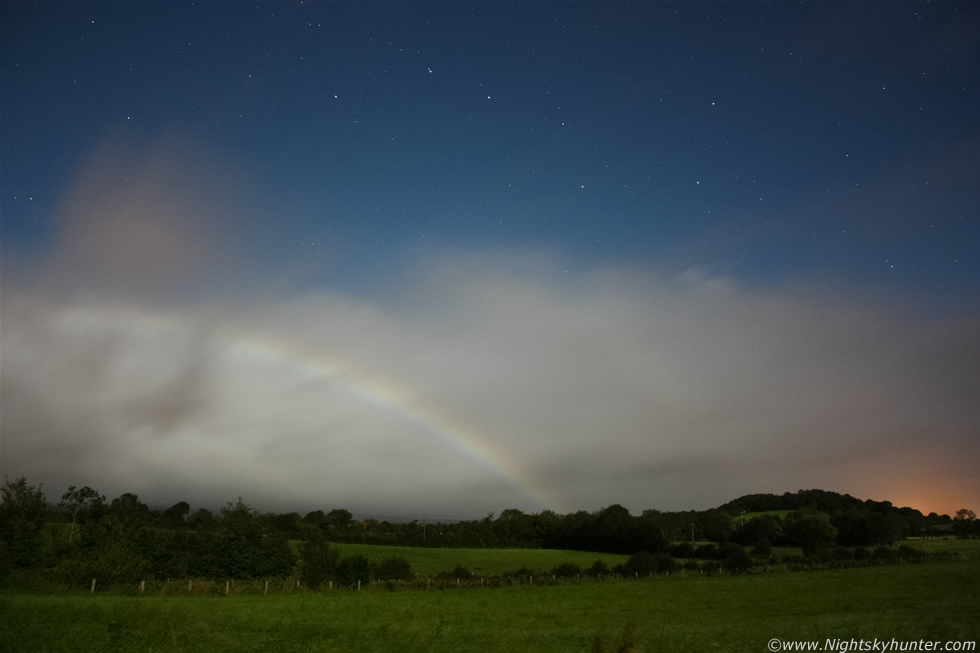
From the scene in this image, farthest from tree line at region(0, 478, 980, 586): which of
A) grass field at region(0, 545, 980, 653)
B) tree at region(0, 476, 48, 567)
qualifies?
grass field at region(0, 545, 980, 653)

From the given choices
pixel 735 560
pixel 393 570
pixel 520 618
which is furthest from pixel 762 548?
pixel 520 618

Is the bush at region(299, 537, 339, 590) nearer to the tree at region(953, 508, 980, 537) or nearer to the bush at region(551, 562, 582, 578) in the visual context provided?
the bush at region(551, 562, 582, 578)

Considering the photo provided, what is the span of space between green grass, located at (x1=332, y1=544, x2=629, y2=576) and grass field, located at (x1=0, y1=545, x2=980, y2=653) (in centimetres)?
2693

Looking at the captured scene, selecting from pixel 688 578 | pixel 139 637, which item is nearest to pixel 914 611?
pixel 139 637

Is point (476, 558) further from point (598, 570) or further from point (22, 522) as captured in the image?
point (22, 522)

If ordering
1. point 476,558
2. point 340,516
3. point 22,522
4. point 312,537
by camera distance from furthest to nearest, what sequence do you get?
1. point 340,516
2. point 476,558
3. point 312,537
4. point 22,522

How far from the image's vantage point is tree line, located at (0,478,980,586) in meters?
49.8

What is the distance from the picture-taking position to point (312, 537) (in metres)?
69.1

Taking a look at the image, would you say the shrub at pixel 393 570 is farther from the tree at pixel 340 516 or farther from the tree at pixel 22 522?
the tree at pixel 340 516

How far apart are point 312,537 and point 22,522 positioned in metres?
26.2

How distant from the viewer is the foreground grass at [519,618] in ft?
51.3

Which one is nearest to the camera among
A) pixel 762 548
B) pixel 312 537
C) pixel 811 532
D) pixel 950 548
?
pixel 312 537

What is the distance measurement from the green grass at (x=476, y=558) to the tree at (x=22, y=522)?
3147 centimetres

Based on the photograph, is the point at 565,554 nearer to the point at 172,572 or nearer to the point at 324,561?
the point at 324,561
